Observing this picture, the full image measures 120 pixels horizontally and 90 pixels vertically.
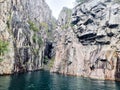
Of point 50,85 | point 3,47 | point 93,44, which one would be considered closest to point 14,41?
point 3,47

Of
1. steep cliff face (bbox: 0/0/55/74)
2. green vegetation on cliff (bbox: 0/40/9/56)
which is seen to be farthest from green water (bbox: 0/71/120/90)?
steep cliff face (bbox: 0/0/55/74)

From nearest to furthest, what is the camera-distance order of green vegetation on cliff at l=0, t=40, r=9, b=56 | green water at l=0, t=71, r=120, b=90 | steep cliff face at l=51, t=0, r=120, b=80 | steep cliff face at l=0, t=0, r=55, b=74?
green water at l=0, t=71, r=120, b=90 < green vegetation on cliff at l=0, t=40, r=9, b=56 < steep cliff face at l=51, t=0, r=120, b=80 < steep cliff face at l=0, t=0, r=55, b=74

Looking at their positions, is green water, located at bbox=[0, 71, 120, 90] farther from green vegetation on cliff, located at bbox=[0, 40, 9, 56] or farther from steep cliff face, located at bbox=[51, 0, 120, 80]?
green vegetation on cliff, located at bbox=[0, 40, 9, 56]

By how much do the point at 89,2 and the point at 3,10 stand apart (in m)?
56.2

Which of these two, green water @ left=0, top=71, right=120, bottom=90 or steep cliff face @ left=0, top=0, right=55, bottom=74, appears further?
steep cliff face @ left=0, top=0, right=55, bottom=74

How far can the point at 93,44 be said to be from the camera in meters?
142

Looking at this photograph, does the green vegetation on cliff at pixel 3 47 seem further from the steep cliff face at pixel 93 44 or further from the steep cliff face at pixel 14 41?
the steep cliff face at pixel 93 44

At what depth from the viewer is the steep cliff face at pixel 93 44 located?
12344 cm

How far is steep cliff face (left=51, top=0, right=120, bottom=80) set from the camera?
123438 millimetres

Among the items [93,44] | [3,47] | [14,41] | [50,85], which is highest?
[14,41]

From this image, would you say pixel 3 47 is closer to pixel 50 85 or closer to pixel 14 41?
pixel 14 41

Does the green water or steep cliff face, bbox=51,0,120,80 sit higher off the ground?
steep cliff face, bbox=51,0,120,80

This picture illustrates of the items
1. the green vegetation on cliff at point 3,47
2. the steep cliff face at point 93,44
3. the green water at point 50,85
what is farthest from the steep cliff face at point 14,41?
the green water at point 50,85

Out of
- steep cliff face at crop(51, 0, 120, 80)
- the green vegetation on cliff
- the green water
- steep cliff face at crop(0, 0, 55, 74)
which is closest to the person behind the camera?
the green water
